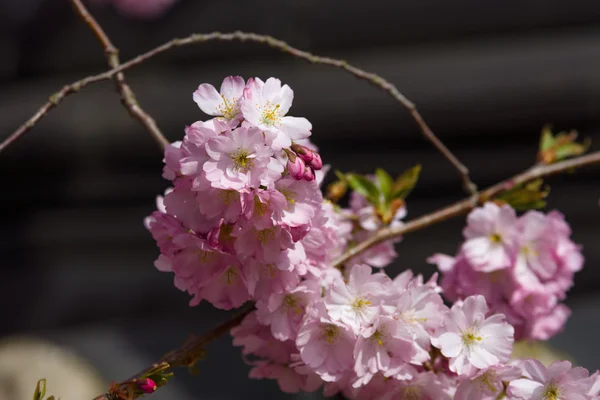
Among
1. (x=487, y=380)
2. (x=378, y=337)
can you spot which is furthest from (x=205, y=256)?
(x=487, y=380)

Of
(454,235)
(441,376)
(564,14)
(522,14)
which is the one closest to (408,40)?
(522,14)

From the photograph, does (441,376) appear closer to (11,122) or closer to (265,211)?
(265,211)

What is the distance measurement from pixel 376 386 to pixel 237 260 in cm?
18

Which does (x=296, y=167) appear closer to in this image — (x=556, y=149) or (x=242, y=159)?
(x=242, y=159)

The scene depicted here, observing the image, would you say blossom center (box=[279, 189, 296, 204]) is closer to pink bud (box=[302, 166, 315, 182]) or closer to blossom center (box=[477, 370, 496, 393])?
pink bud (box=[302, 166, 315, 182])

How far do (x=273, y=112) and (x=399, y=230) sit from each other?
0.91ft

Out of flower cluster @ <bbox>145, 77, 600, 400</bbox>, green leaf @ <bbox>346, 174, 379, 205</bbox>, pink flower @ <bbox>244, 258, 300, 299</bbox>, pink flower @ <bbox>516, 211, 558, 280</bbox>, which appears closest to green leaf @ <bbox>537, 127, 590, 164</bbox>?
pink flower @ <bbox>516, 211, 558, 280</bbox>

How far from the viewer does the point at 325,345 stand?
576mm

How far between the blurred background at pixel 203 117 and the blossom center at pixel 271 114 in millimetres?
1453

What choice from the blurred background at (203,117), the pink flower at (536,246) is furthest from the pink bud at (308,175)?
the blurred background at (203,117)

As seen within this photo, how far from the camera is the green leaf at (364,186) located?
782 millimetres

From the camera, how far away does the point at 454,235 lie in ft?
7.06

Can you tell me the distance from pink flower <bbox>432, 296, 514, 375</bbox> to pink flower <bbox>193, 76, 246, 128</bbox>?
0.26 metres

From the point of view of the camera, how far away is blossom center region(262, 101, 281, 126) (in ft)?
1.68
